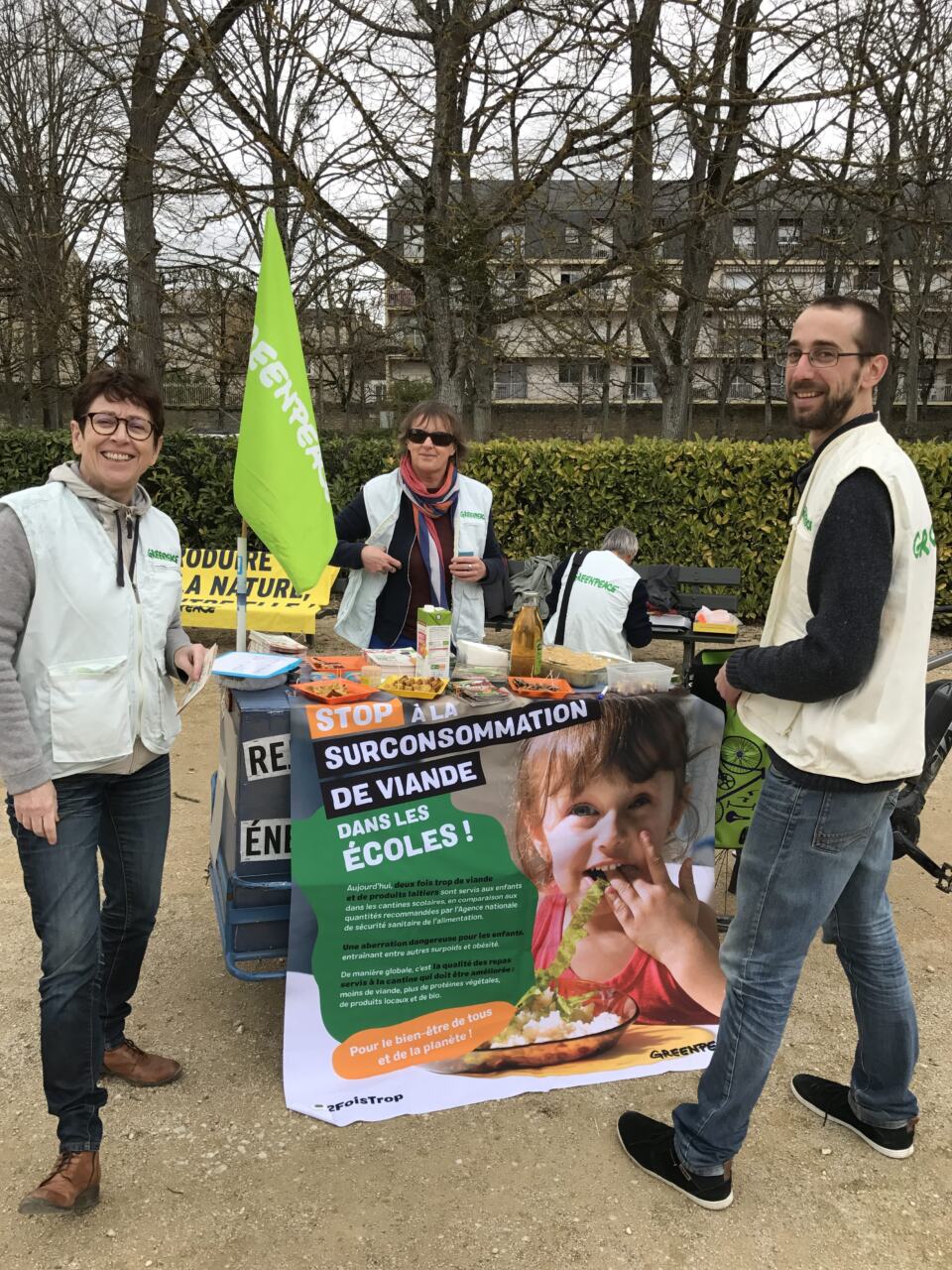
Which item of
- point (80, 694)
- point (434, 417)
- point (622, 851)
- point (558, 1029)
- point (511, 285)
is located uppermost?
point (511, 285)

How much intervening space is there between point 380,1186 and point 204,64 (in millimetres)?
9776

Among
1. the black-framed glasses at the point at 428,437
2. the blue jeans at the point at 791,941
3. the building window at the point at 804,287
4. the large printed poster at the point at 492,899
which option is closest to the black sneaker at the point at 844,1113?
the blue jeans at the point at 791,941

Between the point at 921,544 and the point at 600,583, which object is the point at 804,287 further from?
the point at 921,544

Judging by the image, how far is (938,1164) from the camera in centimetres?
246

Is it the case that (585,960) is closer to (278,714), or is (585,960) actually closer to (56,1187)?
(278,714)

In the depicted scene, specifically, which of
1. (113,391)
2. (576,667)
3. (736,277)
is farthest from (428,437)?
(736,277)

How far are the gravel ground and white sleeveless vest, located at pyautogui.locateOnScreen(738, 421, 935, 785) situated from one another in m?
1.18

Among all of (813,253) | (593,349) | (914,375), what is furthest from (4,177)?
(914,375)

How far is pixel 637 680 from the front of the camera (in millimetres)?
2898

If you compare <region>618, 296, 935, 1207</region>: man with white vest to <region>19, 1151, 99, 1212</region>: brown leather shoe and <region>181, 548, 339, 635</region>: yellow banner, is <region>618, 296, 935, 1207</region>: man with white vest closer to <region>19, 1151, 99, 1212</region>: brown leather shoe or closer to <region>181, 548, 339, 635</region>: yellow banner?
<region>19, 1151, 99, 1212</region>: brown leather shoe

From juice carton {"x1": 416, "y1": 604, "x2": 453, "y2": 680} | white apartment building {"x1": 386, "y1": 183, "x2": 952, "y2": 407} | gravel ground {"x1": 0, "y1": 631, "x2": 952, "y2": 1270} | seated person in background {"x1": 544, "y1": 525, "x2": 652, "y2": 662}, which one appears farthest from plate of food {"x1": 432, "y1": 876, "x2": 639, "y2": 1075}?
white apartment building {"x1": 386, "y1": 183, "x2": 952, "y2": 407}

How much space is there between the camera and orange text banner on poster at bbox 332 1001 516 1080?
266 centimetres

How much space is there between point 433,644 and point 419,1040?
46.8 inches

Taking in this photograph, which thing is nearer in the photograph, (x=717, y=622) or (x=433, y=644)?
(x=433, y=644)
